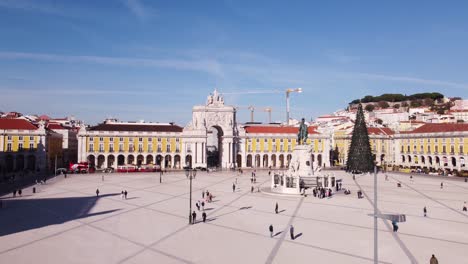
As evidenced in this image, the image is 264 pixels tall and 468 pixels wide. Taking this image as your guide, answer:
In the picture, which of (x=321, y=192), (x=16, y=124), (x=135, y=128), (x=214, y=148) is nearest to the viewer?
(x=321, y=192)

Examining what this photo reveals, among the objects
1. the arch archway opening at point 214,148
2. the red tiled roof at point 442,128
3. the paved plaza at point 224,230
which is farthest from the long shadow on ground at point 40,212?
the red tiled roof at point 442,128

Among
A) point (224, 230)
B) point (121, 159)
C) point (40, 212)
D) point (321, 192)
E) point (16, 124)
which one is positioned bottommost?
point (224, 230)

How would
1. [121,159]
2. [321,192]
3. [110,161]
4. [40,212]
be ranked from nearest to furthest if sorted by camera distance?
[40,212]
[321,192]
[110,161]
[121,159]

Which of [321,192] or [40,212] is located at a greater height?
[321,192]

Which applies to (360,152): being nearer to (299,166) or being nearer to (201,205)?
(299,166)

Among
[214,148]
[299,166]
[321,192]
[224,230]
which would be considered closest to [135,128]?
[214,148]

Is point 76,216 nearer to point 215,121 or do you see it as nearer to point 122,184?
point 122,184

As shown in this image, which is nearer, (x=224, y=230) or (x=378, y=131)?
(x=224, y=230)
